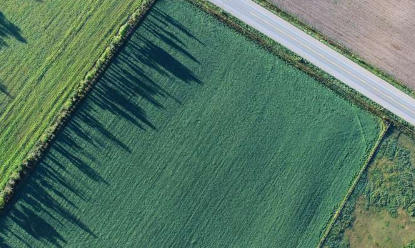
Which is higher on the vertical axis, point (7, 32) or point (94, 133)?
point (7, 32)

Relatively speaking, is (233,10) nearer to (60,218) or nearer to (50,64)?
(50,64)

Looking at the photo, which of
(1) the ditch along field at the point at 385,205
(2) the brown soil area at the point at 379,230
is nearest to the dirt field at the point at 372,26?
(1) the ditch along field at the point at 385,205

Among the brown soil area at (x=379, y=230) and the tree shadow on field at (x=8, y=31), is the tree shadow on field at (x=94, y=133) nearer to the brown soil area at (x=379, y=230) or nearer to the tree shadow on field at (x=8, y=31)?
the tree shadow on field at (x=8, y=31)

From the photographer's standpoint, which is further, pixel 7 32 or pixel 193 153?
pixel 7 32

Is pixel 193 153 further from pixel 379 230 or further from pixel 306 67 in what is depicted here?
pixel 379 230

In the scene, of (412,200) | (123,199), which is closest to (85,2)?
(123,199)

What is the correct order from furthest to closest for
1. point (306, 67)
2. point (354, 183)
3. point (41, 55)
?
point (306, 67)
point (41, 55)
point (354, 183)

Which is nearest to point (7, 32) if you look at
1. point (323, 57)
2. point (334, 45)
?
point (323, 57)
